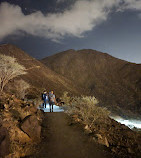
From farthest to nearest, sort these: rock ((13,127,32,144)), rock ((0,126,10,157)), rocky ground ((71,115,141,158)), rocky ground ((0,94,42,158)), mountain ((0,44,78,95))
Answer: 1. mountain ((0,44,78,95))
2. rocky ground ((71,115,141,158))
3. rock ((13,127,32,144))
4. rocky ground ((0,94,42,158))
5. rock ((0,126,10,157))

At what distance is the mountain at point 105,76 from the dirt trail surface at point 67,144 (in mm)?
22777

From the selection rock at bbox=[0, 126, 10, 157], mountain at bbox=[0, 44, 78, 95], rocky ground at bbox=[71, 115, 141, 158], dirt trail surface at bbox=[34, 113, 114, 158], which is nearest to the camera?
rock at bbox=[0, 126, 10, 157]

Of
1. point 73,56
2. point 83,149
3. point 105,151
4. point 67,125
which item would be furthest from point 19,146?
point 73,56

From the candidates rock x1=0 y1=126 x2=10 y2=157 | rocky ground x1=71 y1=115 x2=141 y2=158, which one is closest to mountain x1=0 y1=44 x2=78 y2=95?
rocky ground x1=71 y1=115 x2=141 y2=158

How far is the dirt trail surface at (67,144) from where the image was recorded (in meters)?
4.39

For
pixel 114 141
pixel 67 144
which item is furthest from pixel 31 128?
pixel 114 141

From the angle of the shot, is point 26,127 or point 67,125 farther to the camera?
point 67,125

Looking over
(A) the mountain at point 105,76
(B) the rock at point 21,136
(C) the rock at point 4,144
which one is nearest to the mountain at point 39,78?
(A) the mountain at point 105,76

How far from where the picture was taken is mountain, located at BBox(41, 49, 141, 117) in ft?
102

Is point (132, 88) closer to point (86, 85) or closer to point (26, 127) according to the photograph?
point (86, 85)

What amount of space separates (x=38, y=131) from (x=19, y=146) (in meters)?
1.01

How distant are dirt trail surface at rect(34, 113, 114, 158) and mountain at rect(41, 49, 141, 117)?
22.8 metres

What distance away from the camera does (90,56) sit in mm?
58688

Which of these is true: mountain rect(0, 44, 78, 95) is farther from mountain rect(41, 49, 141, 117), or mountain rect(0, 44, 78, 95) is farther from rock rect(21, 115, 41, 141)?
rock rect(21, 115, 41, 141)
